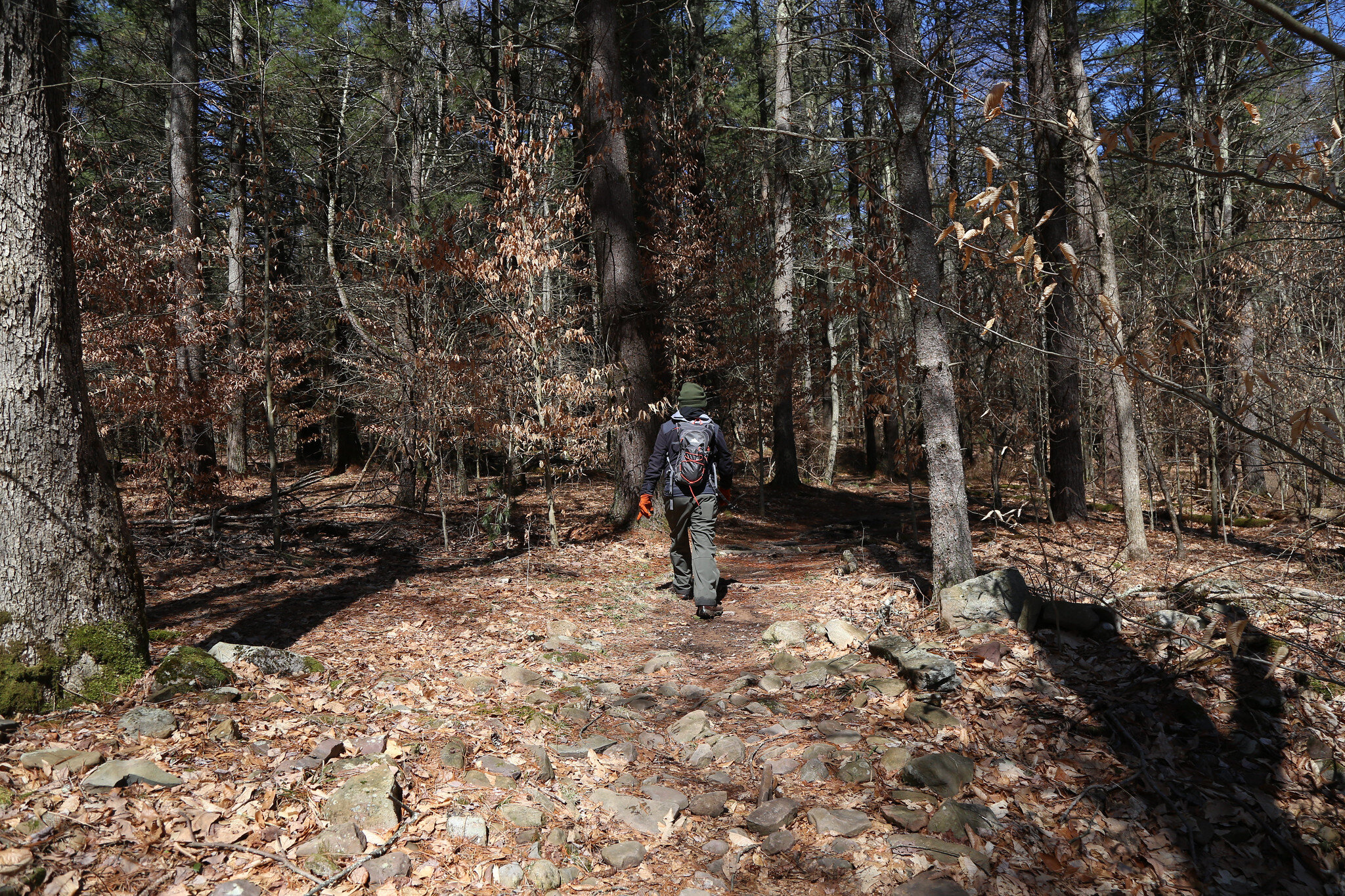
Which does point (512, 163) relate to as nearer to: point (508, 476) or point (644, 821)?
point (508, 476)

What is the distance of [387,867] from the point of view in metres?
3.23

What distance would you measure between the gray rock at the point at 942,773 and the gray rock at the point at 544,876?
77.8 inches

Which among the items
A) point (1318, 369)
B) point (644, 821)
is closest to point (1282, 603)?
point (1318, 369)

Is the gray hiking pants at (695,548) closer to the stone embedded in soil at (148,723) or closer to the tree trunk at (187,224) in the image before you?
the stone embedded in soil at (148,723)

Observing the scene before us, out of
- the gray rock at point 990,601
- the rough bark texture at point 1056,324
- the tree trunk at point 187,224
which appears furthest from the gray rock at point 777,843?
the tree trunk at point 187,224

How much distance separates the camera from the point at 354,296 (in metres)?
12.9

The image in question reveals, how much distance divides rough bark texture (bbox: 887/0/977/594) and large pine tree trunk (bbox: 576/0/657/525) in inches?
191

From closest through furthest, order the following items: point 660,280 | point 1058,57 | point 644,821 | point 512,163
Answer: point 644,821 → point 512,163 → point 1058,57 → point 660,280

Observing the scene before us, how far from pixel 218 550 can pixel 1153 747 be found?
9538 millimetres

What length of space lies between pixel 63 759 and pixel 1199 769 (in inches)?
232

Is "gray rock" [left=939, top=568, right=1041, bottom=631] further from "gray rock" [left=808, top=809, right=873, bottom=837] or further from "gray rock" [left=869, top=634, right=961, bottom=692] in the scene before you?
"gray rock" [left=808, top=809, right=873, bottom=837]

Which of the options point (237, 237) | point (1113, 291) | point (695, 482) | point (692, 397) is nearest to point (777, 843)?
point (695, 482)

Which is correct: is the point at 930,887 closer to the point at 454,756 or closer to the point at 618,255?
the point at 454,756

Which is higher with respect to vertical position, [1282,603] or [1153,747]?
[1282,603]
